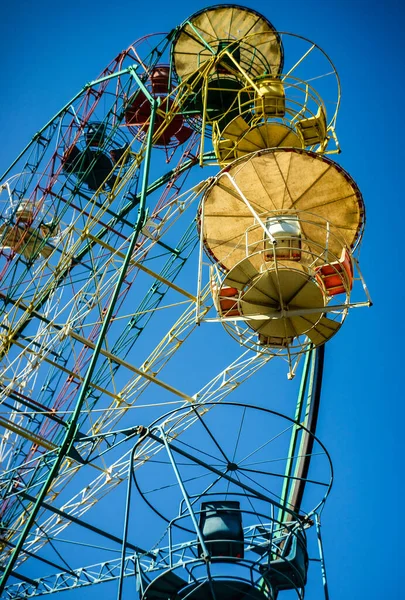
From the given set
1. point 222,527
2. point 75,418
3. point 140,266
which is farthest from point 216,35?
point 222,527

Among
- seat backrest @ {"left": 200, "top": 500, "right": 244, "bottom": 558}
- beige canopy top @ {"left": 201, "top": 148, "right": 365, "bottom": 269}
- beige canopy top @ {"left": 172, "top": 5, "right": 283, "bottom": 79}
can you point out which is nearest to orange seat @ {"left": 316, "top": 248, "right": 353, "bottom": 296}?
beige canopy top @ {"left": 201, "top": 148, "right": 365, "bottom": 269}

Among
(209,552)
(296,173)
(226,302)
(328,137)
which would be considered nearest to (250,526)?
(209,552)

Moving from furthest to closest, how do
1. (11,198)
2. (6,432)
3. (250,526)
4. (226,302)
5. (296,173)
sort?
(11,198)
(6,432)
(296,173)
(226,302)
(250,526)

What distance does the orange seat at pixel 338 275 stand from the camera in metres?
17.2

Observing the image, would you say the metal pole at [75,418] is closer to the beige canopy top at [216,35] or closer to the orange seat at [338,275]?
the orange seat at [338,275]

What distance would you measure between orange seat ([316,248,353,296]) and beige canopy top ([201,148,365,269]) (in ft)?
3.78

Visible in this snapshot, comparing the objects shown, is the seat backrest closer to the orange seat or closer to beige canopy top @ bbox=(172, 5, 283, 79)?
the orange seat

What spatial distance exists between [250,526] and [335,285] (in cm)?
465

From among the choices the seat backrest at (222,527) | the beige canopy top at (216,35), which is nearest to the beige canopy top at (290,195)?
the seat backrest at (222,527)

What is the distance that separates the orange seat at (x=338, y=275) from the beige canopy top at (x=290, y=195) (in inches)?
45.4

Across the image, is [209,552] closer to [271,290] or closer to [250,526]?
[250,526]

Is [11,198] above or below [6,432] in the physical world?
above

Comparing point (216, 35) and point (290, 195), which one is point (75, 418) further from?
point (216, 35)

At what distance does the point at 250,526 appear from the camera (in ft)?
53.2
